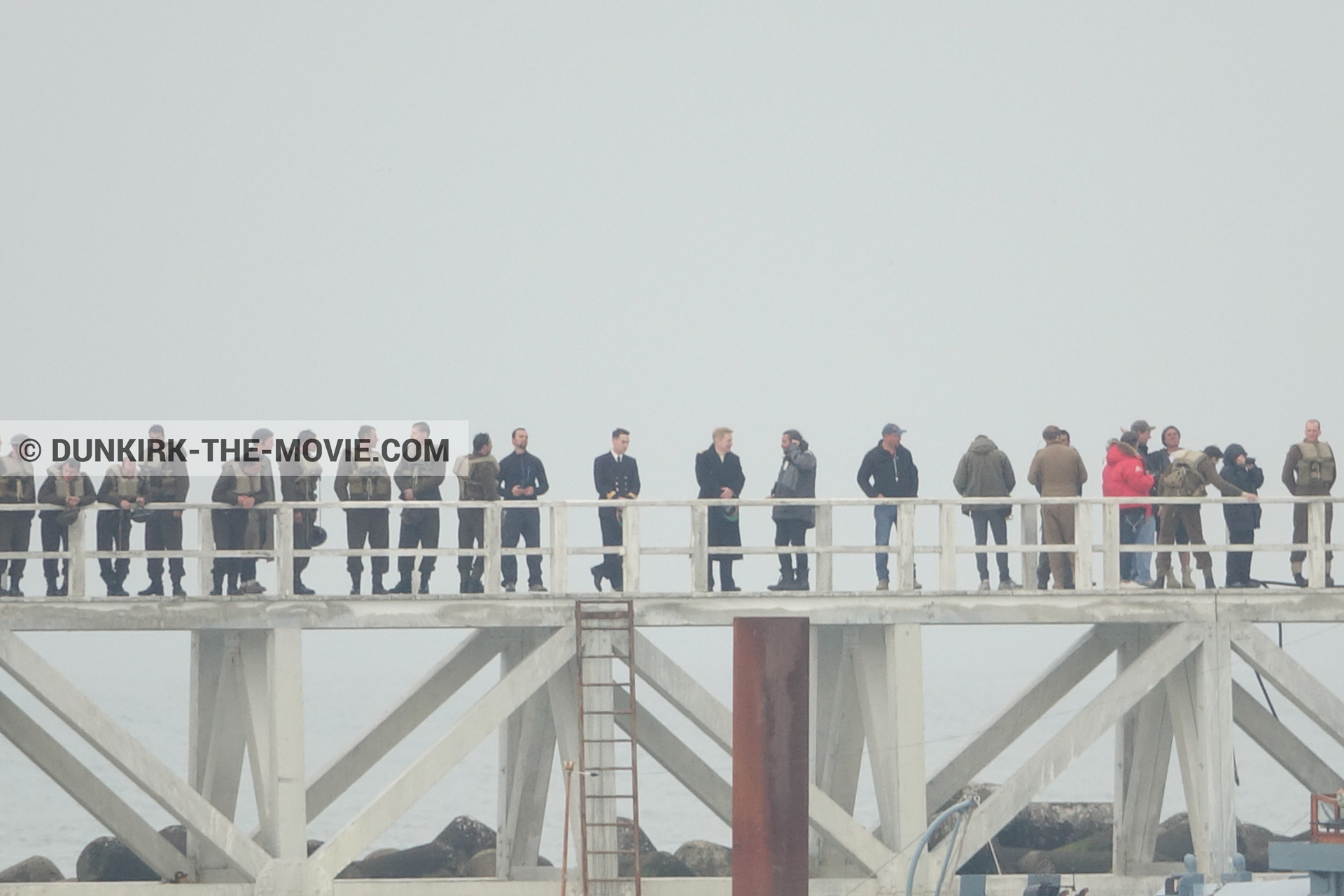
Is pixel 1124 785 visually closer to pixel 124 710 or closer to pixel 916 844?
pixel 916 844

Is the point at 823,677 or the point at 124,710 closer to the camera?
the point at 823,677

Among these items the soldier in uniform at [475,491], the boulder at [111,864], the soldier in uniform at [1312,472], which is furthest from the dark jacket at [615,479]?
the boulder at [111,864]

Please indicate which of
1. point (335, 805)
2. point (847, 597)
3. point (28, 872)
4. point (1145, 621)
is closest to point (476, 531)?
point (847, 597)

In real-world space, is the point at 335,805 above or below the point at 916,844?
below

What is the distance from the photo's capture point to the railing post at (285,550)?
22.6m

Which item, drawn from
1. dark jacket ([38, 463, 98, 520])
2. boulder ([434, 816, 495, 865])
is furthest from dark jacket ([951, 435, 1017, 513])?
boulder ([434, 816, 495, 865])

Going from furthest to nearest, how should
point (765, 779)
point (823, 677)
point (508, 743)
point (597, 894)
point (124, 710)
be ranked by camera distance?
1. point (124, 710)
2. point (508, 743)
3. point (823, 677)
4. point (597, 894)
5. point (765, 779)

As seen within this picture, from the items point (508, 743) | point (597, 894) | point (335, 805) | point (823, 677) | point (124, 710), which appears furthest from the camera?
point (124, 710)

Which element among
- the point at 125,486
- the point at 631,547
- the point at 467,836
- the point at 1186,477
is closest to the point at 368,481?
the point at 125,486

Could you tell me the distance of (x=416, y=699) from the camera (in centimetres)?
2520

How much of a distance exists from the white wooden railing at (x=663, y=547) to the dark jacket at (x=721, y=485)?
2.26 feet

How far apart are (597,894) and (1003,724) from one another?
19.6 feet

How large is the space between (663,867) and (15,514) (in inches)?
487

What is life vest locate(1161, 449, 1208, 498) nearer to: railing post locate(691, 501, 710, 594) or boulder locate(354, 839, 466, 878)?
railing post locate(691, 501, 710, 594)
